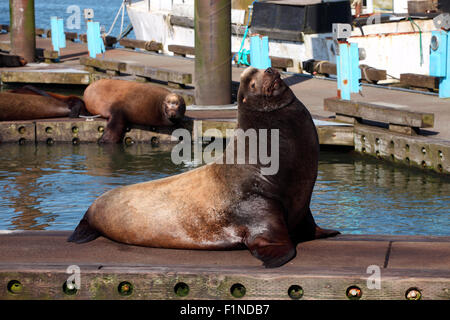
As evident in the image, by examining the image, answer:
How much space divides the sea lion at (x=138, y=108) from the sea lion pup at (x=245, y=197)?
6126mm

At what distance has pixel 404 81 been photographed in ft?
49.0

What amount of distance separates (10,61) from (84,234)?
1457 cm

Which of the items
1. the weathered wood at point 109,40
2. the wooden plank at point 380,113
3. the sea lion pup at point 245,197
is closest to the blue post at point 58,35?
the weathered wood at point 109,40

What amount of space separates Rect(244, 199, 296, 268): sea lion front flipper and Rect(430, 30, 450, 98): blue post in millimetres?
8474

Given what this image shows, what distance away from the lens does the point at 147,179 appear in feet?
32.8

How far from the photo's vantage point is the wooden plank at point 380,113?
33.1 feet

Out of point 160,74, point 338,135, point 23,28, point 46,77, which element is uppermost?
point 23,28

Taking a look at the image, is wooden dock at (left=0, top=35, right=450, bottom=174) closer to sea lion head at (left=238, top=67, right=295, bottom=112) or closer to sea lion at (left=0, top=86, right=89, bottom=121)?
sea lion at (left=0, top=86, right=89, bottom=121)

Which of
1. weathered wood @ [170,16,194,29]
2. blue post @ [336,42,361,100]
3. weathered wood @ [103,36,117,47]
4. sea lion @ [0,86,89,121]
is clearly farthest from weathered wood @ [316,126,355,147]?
weathered wood @ [170,16,194,29]

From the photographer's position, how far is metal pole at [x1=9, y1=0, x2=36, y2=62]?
19.7 meters

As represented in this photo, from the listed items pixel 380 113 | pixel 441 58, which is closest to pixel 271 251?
pixel 380 113

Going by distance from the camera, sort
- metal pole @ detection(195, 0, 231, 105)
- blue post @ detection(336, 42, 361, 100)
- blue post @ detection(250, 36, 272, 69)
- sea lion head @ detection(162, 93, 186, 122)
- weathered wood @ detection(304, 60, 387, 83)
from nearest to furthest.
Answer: sea lion head @ detection(162, 93, 186, 122)
blue post @ detection(336, 42, 361, 100)
metal pole @ detection(195, 0, 231, 105)
blue post @ detection(250, 36, 272, 69)
weathered wood @ detection(304, 60, 387, 83)

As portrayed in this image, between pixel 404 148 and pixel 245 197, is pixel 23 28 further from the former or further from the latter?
pixel 245 197

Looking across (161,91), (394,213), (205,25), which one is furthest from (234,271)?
(205,25)
